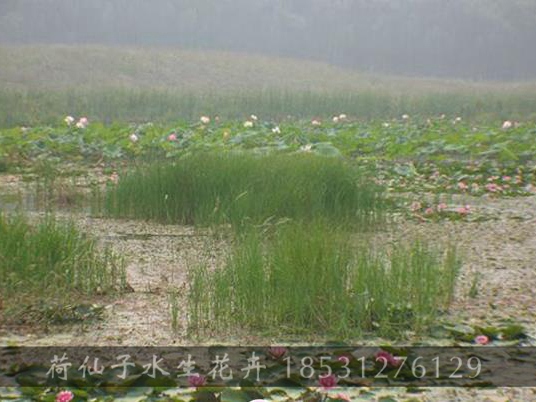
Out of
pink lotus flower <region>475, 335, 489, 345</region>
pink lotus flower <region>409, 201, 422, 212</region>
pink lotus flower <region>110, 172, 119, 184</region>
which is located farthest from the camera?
pink lotus flower <region>110, 172, 119, 184</region>

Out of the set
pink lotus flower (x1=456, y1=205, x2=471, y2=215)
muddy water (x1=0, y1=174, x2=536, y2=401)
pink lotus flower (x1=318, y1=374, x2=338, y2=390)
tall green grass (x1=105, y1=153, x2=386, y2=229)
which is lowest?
pink lotus flower (x1=318, y1=374, x2=338, y2=390)

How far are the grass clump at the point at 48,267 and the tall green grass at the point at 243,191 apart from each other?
5.40ft

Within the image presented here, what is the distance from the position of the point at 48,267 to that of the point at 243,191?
2.23 metres

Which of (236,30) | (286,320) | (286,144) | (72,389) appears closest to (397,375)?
(286,320)

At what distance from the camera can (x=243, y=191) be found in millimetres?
6152

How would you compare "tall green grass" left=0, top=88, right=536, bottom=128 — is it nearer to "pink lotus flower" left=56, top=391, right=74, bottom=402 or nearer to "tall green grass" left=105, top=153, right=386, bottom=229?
"tall green grass" left=105, top=153, right=386, bottom=229

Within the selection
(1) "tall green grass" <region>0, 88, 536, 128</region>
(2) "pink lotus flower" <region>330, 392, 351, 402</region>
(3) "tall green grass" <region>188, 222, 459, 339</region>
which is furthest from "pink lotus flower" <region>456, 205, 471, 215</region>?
(1) "tall green grass" <region>0, 88, 536, 128</region>

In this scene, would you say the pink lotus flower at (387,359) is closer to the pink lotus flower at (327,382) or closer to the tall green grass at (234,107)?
the pink lotus flower at (327,382)

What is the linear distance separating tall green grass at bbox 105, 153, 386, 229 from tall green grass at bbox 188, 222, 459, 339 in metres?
1.94

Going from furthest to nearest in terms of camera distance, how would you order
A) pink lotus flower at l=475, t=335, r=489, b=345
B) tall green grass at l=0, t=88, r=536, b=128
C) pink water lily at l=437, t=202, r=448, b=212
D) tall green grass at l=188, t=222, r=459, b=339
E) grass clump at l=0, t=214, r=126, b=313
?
tall green grass at l=0, t=88, r=536, b=128
pink water lily at l=437, t=202, r=448, b=212
grass clump at l=0, t=214, r=126, b=313
tall green grass at l=188, t=222, r=459, b=339
pink lotus flower at l=475, t=335, r=489, b=345

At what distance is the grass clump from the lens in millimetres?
3891

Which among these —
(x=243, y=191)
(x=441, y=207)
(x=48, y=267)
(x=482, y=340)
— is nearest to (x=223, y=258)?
(x=48, y=267)

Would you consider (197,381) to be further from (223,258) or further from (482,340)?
(223,258)

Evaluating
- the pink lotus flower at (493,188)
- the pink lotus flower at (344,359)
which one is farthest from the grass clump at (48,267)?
the pink lotus flower at (493,188)
